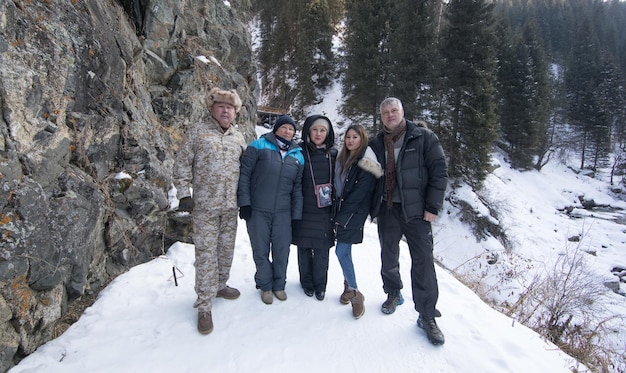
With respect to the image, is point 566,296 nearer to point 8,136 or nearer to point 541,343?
point 541,343

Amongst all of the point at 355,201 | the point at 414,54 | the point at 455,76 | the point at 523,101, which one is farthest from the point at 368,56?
the point at 355,201

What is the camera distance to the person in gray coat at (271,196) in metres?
3.18

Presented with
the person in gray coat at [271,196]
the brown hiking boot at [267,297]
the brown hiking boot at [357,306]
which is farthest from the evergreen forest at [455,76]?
the brown hiking boot at [267,297]

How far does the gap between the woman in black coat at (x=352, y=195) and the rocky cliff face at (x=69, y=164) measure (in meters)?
2.65

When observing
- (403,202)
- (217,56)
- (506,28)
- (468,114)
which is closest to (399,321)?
(403,202)

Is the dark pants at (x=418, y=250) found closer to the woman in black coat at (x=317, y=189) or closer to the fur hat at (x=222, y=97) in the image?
the woman in black coat at (x=317, y=189)

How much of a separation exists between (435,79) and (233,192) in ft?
54.5

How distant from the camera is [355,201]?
318 cm

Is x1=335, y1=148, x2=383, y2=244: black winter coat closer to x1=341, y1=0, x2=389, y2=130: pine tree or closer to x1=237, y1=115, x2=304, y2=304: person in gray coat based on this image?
x1=237, y1=115, x2=304, y2=304: person in gray coat

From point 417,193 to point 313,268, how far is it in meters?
1.57

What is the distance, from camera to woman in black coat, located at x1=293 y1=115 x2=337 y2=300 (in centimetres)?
332

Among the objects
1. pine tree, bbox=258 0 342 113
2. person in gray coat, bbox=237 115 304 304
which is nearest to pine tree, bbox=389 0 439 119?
pine tree, bbox=258 0 342 113

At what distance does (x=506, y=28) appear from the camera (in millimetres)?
25828

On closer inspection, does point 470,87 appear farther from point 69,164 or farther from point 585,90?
point 585,90
